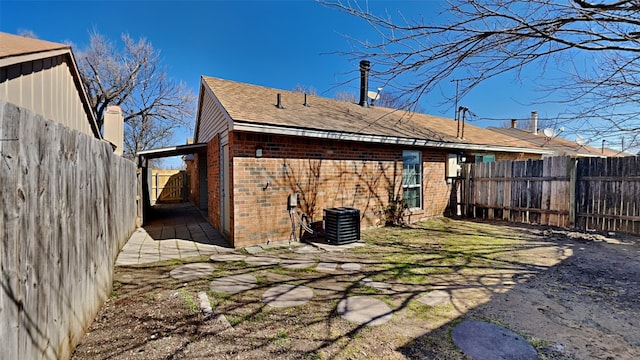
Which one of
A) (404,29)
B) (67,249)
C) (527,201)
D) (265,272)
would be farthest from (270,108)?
(527,201)

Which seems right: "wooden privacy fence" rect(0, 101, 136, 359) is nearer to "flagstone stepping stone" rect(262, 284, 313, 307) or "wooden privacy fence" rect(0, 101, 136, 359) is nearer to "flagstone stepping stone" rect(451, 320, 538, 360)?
"flagstone stepping stone" rect(262, 284, 313, 307)

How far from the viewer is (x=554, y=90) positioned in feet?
11.7

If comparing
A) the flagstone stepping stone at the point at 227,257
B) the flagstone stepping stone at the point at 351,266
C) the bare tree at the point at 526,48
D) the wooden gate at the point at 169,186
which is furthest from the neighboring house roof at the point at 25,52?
the wooden gate at the point at 169,186

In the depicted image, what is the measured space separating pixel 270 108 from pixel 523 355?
6.69 meters

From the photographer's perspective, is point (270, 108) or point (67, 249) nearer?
point (67, 249)

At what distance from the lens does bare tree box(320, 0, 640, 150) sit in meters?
2.68

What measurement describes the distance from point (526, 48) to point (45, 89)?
7290 mm

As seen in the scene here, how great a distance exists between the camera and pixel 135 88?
20688 mm

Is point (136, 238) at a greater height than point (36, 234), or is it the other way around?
point (36, 234)

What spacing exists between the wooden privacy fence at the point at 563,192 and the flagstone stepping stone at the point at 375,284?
23.1ft

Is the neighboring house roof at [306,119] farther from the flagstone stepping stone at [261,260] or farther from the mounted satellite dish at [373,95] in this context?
the flagstone stepping stone at [261,260]

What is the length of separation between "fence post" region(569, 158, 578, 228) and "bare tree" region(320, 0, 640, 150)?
486 cm

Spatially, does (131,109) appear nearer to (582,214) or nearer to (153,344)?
(153,344)

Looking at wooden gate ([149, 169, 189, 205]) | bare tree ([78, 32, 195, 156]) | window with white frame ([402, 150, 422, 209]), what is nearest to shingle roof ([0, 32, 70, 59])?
window with white frame ([402, 150, 422, 209])
